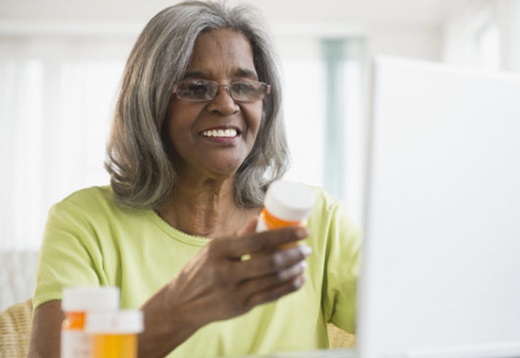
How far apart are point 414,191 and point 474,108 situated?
13 cm

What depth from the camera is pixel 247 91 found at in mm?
1652

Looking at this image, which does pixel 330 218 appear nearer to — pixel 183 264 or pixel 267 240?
pixel 183 264

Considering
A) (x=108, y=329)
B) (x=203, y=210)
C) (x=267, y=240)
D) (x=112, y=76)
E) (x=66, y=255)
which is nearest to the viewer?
(x=108, y=329)

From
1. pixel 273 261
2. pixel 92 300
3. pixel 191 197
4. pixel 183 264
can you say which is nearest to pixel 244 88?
pixel 191 197

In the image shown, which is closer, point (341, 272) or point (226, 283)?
point (226, 283)

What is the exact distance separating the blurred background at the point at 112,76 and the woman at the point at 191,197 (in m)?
4.61

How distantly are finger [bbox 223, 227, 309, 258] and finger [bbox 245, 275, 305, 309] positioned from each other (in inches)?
2.5

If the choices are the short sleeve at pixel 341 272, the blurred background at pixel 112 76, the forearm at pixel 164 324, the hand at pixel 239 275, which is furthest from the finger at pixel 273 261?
the blurred background at pixel 112 76

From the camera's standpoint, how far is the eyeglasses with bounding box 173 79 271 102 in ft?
5.30

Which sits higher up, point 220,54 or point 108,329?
point 220,54

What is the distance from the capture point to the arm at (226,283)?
98 centimetres

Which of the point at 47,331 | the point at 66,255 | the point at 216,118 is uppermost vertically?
the point at 216,118

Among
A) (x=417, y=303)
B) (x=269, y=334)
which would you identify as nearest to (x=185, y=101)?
(x=269, y=334)

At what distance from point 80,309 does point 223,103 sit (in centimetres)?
78
